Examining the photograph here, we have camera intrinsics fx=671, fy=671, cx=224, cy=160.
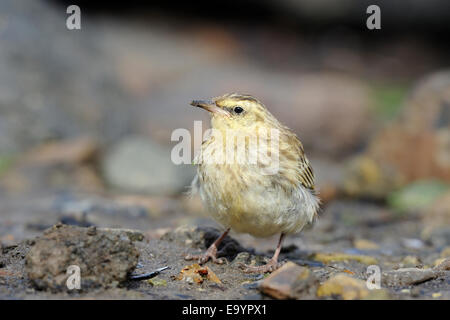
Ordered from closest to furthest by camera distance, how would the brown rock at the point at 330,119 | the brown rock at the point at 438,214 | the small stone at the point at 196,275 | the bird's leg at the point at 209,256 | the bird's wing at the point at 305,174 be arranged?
1. the small stone at the point at 196,275
2. the bird's leg at the point at 209,256
3. the bird's wing at the point at 305,174
4. the brown rock at the point at 438,214
5. the brown rock at the point at 330,119

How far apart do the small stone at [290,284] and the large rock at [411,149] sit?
605 cm

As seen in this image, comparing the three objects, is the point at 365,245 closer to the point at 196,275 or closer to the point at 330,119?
the point at 196,275

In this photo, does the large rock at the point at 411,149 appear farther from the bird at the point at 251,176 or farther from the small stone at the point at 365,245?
the bird at the point at 251,176

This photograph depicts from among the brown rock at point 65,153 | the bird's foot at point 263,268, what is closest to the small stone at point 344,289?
the bird's foot at point 263,268

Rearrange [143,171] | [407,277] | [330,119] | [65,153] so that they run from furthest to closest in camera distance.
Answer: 1. [330,119]
2. [143,171]
3. [65,153]
4. [407,277]

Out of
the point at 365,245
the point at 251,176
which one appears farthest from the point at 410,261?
the point at 251,176

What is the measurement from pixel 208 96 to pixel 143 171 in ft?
14.5

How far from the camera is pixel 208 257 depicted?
6277mm

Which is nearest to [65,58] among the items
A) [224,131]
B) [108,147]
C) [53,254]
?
[108,147]

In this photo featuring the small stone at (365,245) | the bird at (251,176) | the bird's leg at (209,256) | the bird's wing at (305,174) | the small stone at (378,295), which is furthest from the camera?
the small stone at (365,245)

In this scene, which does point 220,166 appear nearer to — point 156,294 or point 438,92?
point 156,294

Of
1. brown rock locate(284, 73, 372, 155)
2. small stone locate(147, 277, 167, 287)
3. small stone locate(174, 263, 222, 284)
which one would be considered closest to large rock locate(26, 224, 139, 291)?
small stone locate(147, 277, 167, 287)

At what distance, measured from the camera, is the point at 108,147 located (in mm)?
12234

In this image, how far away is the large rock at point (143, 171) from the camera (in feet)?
37.1
